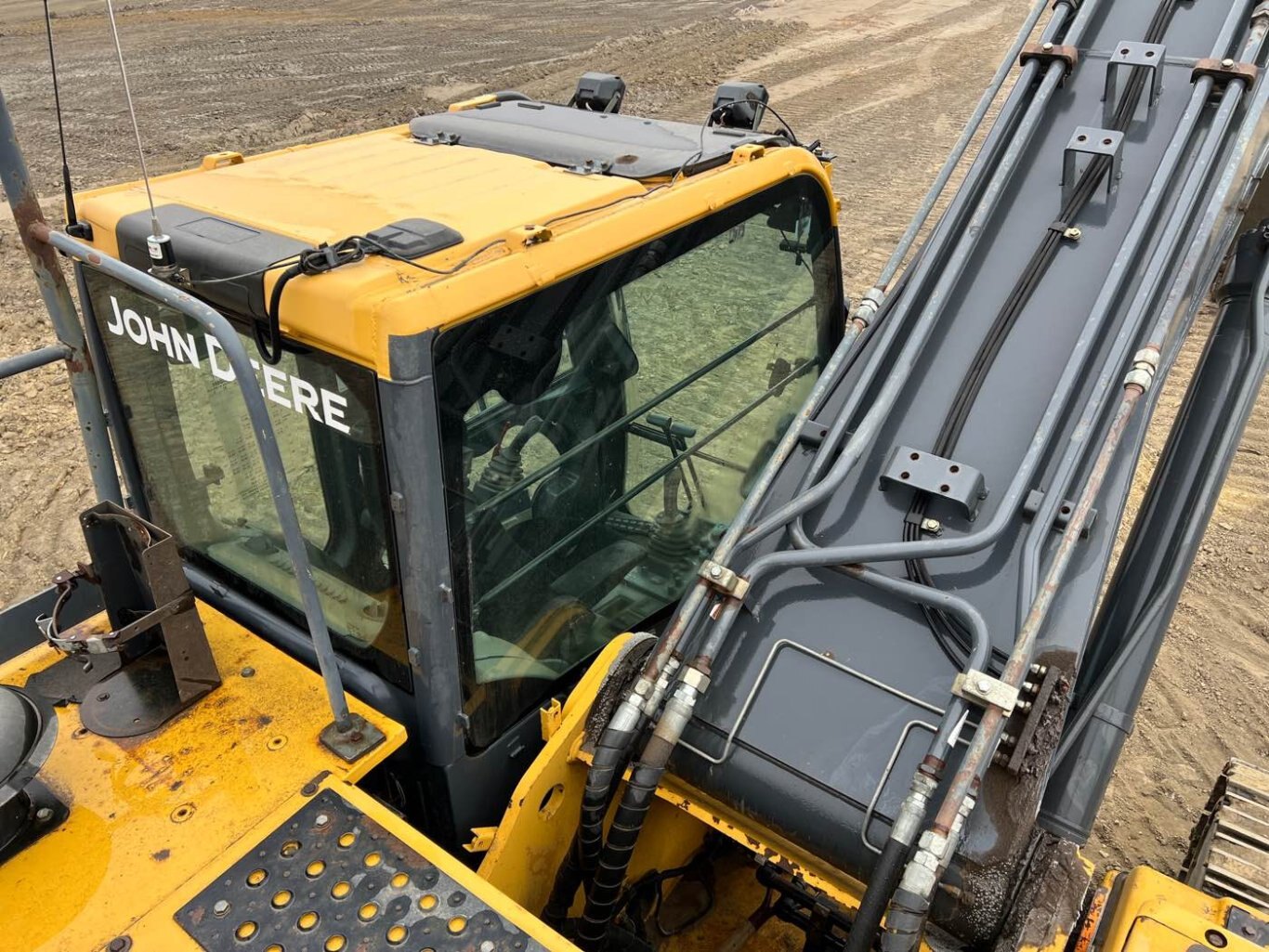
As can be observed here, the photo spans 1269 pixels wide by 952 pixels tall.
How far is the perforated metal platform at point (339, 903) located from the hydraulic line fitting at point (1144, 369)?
1.76m

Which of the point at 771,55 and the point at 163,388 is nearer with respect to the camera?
the point at 163,388

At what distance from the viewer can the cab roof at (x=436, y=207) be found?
1.89 m

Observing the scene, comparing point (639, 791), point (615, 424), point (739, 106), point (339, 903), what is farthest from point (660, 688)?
point (739, 106)

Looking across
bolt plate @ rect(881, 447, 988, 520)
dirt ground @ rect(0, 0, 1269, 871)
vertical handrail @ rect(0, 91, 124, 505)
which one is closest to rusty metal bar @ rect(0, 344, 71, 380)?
vertical handrail @ rect(0, 91, 124, 505)

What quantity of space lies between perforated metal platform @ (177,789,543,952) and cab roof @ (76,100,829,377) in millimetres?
919

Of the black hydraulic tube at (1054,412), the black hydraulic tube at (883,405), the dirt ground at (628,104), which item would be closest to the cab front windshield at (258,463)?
the black hydraulic tube at (883,405)

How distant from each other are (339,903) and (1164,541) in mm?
2127

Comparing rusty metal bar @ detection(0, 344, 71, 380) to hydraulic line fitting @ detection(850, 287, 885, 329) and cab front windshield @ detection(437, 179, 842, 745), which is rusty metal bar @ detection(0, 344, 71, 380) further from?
→ hydraulic line fitting @ detection(850, 287, 885, 329)

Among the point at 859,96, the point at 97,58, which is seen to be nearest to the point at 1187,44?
the point at 859,96

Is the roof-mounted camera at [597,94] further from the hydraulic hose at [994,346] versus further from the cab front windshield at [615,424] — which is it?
the hydraulic hose at [994,346]

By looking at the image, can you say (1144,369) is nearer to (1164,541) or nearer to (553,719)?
(1164,541)

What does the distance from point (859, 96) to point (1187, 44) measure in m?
10.6

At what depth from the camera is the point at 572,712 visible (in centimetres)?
228

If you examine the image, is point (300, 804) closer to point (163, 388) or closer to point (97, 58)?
point (163, 388)
